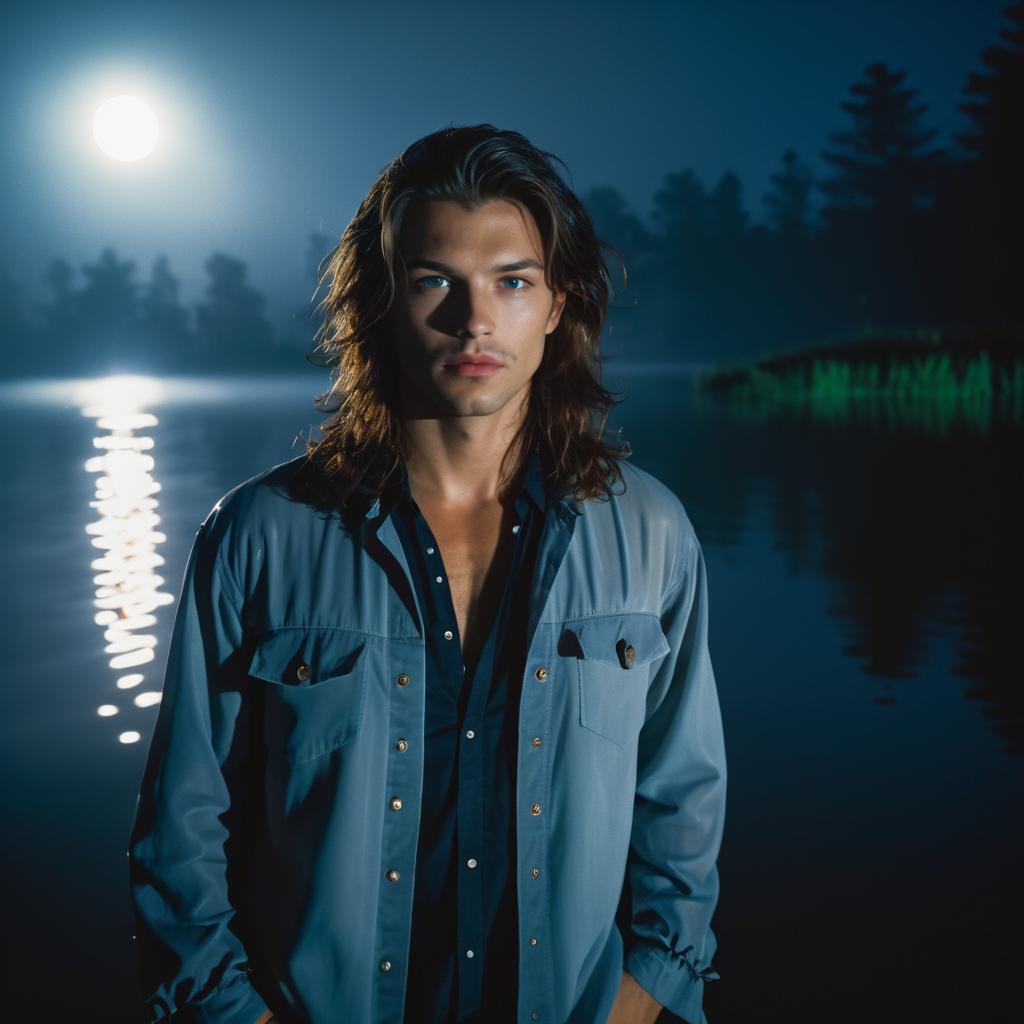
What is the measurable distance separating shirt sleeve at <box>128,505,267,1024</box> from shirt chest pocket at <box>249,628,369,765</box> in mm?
66

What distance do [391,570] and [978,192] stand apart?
4263 centimetres

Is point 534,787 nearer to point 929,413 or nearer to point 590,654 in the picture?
point 590,654

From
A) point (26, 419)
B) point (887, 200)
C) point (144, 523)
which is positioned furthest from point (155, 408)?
point (887, 200)

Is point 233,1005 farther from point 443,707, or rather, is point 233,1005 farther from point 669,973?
point 669,973

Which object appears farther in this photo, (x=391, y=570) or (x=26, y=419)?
(x=26, y=419)

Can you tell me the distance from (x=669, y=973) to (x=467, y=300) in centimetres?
114

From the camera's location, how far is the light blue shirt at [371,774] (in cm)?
151

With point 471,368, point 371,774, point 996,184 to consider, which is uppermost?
point 996,184

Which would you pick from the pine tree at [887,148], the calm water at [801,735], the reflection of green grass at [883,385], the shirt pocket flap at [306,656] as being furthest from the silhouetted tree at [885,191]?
the shirt pocket flap at [306,656]

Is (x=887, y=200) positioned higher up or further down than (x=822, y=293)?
higher up

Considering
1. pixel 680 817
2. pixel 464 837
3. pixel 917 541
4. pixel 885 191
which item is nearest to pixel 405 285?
pixel 464 837

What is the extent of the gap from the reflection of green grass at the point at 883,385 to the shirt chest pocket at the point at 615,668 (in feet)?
43.4

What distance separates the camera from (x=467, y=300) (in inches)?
63.4

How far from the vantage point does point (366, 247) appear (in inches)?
70.8
